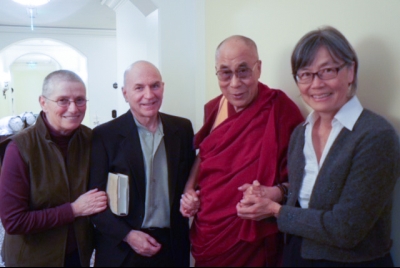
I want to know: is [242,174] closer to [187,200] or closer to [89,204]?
[187,200]

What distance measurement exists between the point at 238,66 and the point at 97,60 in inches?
258

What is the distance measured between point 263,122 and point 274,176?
21cm

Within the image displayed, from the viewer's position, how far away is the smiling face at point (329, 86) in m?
1.03

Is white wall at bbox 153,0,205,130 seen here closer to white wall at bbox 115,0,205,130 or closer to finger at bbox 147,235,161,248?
white wall at bbox 115,0,205,130

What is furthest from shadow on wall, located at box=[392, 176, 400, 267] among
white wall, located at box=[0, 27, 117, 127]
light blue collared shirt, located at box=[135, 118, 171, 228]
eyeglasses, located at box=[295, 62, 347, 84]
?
white wall, located at box=[0, 27, 117, 127]

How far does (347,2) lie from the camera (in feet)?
4.21

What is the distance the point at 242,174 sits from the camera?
1265 mm

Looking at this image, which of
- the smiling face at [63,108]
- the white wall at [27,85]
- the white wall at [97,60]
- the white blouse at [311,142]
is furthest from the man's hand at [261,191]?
the white wall at [27,85]

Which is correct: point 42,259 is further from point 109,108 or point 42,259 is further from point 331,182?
point 109,108

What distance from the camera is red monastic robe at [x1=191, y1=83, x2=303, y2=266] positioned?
124cm

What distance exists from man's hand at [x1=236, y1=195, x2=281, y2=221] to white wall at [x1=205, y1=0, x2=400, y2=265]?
0.40 metres

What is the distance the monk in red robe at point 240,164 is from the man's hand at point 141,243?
17 cm

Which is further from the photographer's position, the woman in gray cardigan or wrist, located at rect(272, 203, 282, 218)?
wrist, located at rect(272, 203, 282, 218)

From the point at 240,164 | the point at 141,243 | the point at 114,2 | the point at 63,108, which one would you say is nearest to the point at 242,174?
the point at 240,164
